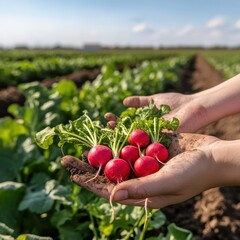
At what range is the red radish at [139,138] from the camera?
2.40 m

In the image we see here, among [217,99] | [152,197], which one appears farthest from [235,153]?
[217,99]

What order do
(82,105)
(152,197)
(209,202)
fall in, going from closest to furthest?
(152,197) < (209,202) < (82,105)

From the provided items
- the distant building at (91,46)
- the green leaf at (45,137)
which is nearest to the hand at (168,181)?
the green leaf at (45,137)

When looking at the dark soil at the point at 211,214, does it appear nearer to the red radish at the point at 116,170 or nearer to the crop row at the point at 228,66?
the red radish at the point at 116,170

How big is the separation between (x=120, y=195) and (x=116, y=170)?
0.30 meters

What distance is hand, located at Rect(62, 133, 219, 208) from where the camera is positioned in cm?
181

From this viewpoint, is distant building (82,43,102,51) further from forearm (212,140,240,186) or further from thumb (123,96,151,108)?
forearm (212,140,240,186)

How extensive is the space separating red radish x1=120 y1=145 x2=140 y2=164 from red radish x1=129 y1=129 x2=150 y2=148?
0.05m

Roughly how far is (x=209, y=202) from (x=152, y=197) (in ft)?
7.61

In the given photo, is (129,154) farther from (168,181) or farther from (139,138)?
(168,181)

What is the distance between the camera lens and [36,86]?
4.55 m

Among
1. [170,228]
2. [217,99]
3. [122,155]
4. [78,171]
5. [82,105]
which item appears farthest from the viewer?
[82,105]

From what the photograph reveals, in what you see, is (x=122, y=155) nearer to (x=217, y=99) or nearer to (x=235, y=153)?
(x=235, y=153)

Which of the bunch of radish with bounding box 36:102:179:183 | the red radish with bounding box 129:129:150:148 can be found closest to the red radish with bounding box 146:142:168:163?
the bunch of radish with bounding box 36:102:179:183
